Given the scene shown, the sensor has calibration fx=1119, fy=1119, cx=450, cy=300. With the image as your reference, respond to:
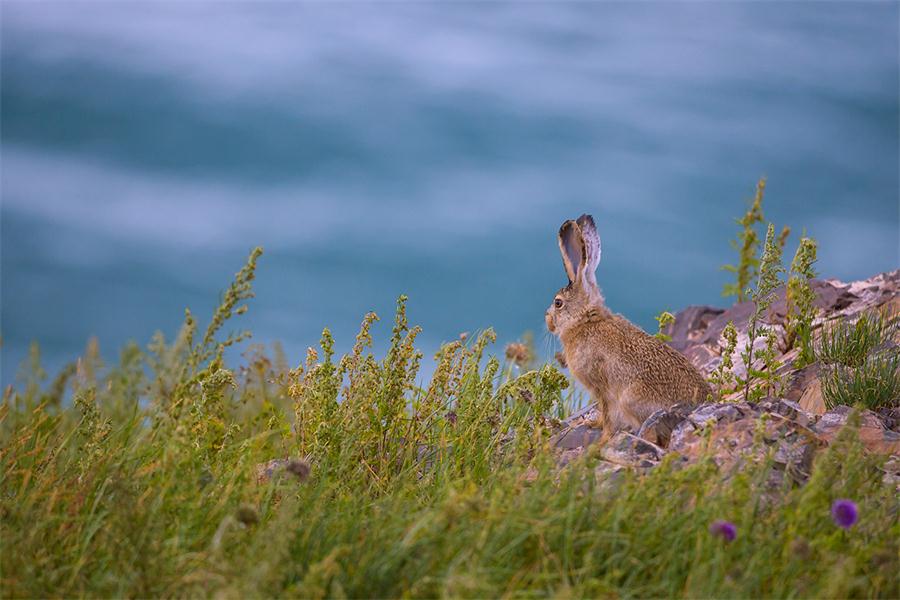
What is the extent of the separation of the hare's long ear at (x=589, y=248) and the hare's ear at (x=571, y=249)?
5cm

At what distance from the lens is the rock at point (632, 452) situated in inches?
278

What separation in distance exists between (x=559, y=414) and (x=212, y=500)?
455 centimetres

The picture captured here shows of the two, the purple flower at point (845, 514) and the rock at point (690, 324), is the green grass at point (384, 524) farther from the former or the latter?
the rock at point (690, 324)

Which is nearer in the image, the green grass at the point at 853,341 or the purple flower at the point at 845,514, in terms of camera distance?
the purple flower at the point at 845,514

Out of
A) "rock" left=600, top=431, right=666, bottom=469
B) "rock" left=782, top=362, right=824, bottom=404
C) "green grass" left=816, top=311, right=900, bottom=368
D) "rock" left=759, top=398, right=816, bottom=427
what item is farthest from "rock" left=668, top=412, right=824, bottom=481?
"green grass" left=816, top=311, right=900, bottom=368

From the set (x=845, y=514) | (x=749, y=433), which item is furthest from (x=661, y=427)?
(x=845, y=514)

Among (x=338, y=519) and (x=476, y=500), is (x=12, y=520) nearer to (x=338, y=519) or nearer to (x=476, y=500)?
(x=338, y=519)

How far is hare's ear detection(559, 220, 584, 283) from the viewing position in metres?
9.45

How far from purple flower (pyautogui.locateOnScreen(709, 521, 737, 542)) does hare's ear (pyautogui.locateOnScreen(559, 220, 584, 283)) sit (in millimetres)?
4496

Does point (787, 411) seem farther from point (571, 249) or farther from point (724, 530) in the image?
point (724, 530)

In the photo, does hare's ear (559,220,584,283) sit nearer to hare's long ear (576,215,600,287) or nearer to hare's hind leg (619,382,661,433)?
hare's long ear (576,215,600,287)

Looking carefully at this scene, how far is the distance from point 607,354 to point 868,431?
6.58 feet

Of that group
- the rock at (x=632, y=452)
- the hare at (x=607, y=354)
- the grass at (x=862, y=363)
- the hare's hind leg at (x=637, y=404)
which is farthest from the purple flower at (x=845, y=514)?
the grass at (x=862, y=363)

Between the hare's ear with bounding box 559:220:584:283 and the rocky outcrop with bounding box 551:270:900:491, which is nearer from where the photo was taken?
the rocky outcrop with bounding box 551:270:900:491
